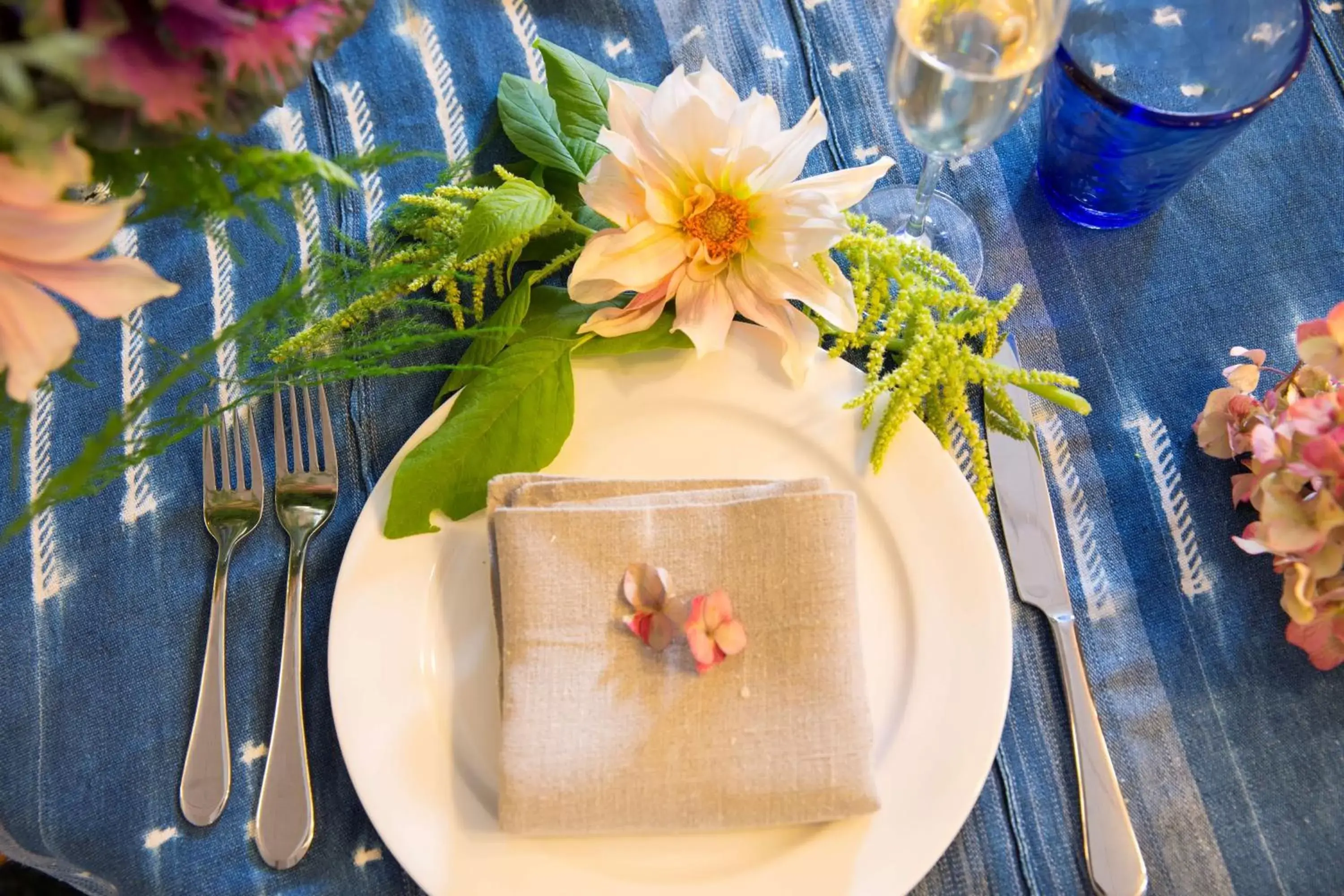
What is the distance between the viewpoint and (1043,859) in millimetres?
648

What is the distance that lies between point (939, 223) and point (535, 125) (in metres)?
0.37

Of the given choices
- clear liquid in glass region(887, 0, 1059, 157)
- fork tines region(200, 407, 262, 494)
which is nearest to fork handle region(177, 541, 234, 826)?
fork tines region(200, 407, 262, 494)

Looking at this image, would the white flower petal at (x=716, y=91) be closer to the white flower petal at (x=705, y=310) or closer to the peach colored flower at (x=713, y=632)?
the white flower petal at (x=705, y=310)

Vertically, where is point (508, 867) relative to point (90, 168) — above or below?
below

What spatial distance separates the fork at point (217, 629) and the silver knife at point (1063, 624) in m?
0.59

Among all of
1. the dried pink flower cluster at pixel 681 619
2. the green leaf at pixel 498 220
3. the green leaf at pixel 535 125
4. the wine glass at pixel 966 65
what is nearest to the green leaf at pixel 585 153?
the green leaf at pixel 535 125

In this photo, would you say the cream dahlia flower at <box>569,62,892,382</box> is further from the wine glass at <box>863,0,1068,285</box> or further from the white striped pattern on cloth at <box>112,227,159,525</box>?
the white striped pattern on cloth at <box>112,227,159,525</box>

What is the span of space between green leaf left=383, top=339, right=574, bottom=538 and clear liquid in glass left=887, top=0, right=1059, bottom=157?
318 mm

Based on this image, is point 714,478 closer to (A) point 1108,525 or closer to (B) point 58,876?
(A) point 1108,525

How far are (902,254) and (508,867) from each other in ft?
1.73

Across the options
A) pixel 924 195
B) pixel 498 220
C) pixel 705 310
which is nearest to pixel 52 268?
pixel 498 220

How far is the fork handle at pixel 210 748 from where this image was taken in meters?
0.65

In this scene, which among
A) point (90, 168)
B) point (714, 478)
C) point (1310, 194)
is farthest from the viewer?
point (1310, 194)

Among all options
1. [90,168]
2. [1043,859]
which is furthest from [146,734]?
[1043,859]
